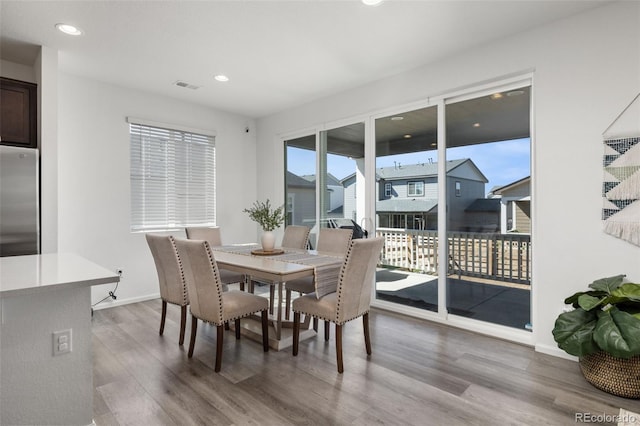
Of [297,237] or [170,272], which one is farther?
[297,237]

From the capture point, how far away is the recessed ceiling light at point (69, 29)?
283 centimetres

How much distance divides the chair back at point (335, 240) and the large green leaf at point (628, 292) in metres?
2.11

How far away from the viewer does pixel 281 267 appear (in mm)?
2574

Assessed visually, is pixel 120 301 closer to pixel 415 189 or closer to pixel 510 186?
pixel 415 189

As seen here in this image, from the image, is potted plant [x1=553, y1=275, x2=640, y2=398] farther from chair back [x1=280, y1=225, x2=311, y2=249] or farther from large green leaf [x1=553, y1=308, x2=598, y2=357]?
chair back [x1=280, y1=225, x2=311, y2=249]

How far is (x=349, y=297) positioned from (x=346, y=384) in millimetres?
585

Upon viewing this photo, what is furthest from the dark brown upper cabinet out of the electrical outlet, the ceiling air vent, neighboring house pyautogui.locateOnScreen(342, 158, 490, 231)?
neighboring house pyautogui.locateOnScreen(342, 158, 490, 231)

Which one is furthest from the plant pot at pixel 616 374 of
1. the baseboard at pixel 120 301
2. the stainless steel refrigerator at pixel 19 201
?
the baseboard at pixel 120 301

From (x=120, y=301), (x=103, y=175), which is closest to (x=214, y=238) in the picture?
(x=120, y=301)

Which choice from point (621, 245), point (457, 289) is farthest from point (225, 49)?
point (621, 245)

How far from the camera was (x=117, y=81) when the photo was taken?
4.07 metres

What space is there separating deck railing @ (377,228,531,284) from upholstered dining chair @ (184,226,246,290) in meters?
1.75

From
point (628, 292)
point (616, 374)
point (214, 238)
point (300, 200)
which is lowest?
point (616, 374)

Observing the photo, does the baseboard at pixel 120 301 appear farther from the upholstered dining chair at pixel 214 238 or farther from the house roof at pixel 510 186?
the house roof at pixel 510 186
